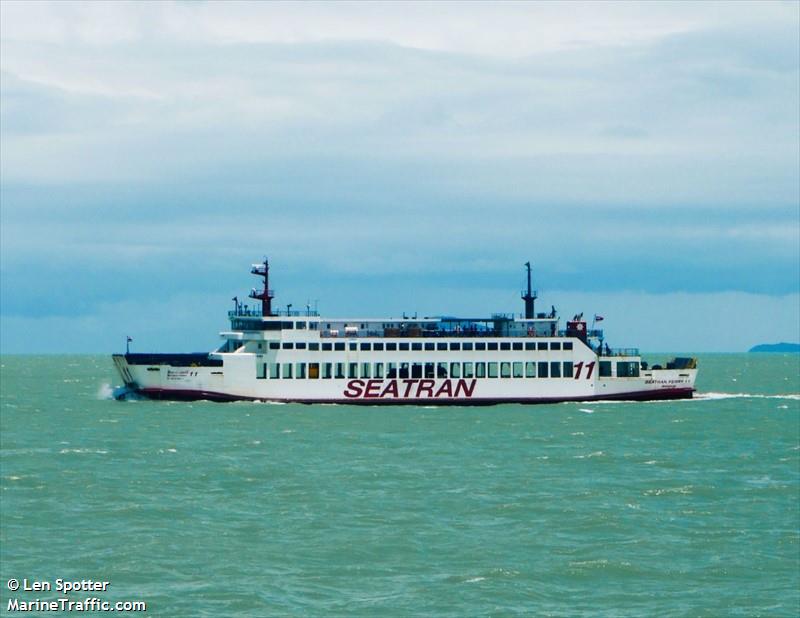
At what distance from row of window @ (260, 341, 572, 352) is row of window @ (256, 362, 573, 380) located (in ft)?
3.45

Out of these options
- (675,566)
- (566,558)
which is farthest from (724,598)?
(566,558)

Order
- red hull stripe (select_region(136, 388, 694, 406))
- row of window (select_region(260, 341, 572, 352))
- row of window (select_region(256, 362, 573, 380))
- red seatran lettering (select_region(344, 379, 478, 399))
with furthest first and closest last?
red seatran lettering (select_region(344, 379, 478, 399)) < row of window (select_region(260, 341, 572, 352)) < row of window (select_region(256, 362, 573, 380)) < red hull stripe (select_region(136, 388, 694, 406))

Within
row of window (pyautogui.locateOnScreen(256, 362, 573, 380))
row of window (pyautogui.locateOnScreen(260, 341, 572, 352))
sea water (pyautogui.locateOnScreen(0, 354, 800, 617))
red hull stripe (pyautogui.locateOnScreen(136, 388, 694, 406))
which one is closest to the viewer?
sea water (pyautogui.locateOnScreen(0, 354, 800, 617))

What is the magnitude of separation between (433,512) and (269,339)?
44.2 m

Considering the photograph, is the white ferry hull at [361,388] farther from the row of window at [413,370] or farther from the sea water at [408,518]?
the sea water at [408,518]

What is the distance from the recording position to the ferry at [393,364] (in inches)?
3273

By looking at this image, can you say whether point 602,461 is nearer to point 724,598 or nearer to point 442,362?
point 724,598

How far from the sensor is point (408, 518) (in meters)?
38.7

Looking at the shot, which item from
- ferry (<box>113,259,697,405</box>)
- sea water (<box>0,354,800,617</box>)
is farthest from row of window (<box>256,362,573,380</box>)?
sea water (<box>0,354,800,617</box>)

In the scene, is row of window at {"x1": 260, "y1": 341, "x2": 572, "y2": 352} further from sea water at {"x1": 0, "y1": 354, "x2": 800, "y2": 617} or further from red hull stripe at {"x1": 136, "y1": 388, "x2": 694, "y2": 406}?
sea water at {"x1": 0, "y1": 354, "x2": 800, "y2": 617}

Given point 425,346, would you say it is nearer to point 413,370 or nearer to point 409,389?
point 413,370

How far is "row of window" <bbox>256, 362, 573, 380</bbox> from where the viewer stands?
83312 mm

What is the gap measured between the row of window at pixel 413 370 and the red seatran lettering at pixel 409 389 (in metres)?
0.41

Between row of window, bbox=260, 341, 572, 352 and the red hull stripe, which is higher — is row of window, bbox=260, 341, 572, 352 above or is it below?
above
